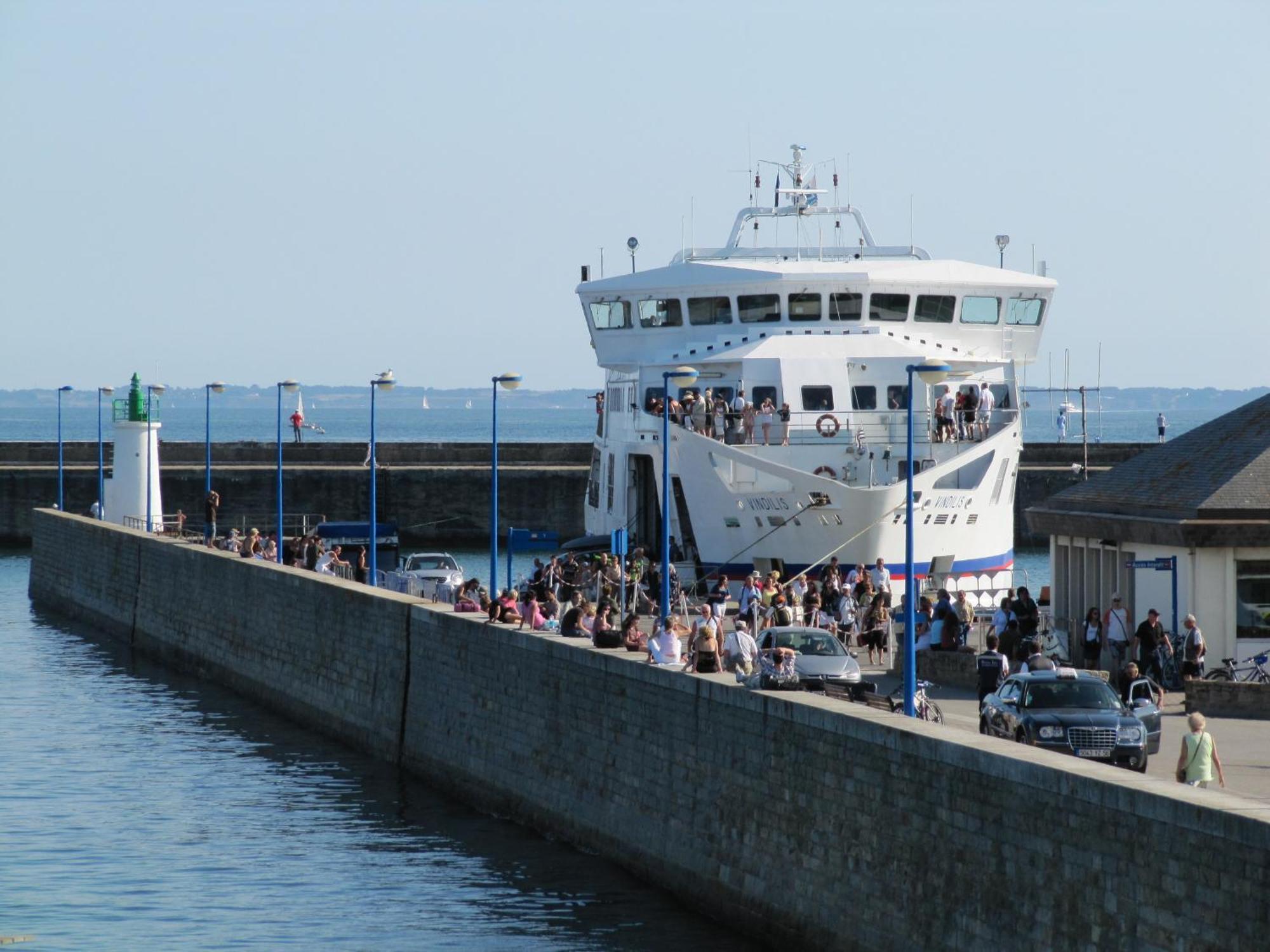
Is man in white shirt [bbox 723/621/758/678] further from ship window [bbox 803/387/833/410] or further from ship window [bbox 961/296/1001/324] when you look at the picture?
ship window [bbox 961/296/1001/324]

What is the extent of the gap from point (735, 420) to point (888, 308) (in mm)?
4819

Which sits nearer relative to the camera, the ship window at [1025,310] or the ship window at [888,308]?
the ship window at [888,308]

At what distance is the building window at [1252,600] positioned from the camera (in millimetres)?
27625

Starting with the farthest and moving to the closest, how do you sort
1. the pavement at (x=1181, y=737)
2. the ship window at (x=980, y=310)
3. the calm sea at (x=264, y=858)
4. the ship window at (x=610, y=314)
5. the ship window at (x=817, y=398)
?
the ship window at (x=610, y=314)
the ship window at (x=980, y=310)
the ship window at (x=817, y=398)
the calm sea at (x=264, y=858)
the pavement at (x=1181, y=737)

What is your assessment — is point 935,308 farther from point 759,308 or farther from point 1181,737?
point 1181,737

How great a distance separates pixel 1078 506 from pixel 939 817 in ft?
44.8

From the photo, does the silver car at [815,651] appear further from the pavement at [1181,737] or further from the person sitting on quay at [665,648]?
the person sitting on quay at [665,648]

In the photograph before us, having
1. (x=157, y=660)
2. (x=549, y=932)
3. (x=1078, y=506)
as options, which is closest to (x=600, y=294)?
(x=157, y=660)

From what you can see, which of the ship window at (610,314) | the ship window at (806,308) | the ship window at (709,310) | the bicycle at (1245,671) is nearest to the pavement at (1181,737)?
the bicycle at (1245,671)

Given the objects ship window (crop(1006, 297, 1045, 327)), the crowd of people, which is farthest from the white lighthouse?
ship window (crop(1006, 297, 1045, 327))

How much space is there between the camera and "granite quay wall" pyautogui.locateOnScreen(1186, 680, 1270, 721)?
83.5 feet

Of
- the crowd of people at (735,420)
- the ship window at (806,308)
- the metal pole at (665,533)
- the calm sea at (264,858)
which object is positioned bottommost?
the calm sea at (264,858)

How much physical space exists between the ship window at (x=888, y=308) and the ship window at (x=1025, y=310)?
2.47 metres

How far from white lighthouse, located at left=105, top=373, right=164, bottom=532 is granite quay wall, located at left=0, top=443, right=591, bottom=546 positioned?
18972 mm
